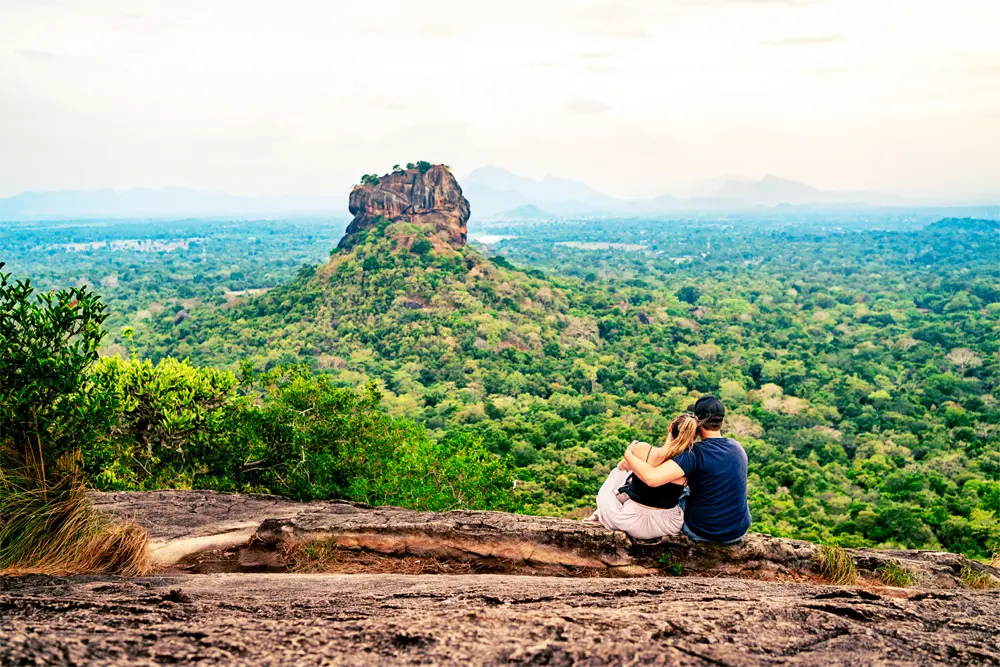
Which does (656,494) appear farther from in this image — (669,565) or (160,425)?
(160,425)

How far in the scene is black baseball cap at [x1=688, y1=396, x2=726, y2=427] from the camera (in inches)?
192

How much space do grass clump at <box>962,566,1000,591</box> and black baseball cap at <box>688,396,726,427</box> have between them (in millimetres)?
2603

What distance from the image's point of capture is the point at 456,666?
2529mm

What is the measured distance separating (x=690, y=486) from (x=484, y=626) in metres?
2.62

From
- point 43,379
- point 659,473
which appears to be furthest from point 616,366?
point 43,379

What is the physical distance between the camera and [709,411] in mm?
4875

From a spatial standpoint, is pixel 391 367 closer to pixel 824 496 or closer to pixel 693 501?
pixel 824 496

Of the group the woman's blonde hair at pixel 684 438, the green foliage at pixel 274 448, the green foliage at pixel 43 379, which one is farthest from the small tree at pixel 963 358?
the green foliage at pixel 43 379

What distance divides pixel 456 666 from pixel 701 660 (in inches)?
41.5

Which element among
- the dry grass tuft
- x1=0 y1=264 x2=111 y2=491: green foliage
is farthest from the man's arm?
x1=0 y1=264 x2=111 y2=491: green foliage

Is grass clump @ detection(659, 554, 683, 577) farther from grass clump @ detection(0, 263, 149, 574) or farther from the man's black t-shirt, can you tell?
grass clump @ detection(0, 263, 149, 574)

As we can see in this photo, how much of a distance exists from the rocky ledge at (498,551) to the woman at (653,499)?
0.12m

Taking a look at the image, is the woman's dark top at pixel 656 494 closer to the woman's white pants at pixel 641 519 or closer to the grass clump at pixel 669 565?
the woman's white pants at pixel 641 519

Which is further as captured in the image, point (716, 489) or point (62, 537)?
point (716, 489)
